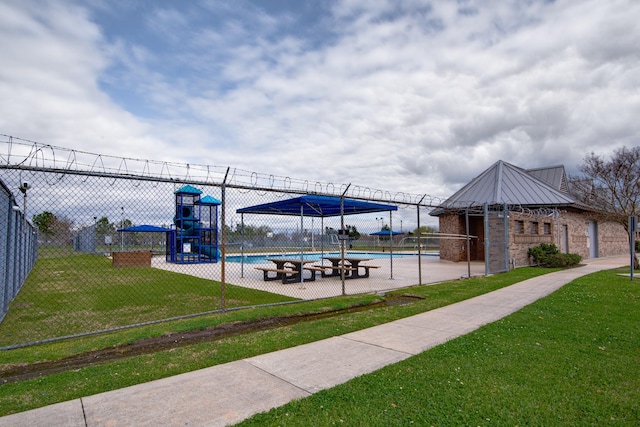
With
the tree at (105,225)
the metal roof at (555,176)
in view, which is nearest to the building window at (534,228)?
the metal roof at (555,176)

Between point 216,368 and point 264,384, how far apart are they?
0.80 m

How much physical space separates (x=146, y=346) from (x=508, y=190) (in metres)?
24.3

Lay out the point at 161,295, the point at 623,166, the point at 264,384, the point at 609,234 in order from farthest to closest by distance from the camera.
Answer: the point at 609,234
the point at 623,166
the point at 161,295
the point at 264,384

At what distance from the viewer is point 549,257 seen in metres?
18.2

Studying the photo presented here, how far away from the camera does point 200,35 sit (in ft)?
31.3

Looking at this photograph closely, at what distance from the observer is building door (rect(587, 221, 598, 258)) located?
90.9ft

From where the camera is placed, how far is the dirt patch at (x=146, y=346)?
177 inches

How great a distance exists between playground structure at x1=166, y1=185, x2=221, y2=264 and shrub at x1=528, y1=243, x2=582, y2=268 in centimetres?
1791

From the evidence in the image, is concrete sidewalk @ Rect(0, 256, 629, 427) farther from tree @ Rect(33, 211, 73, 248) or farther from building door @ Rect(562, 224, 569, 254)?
building door @ Rect(562, 224, 569, 254)

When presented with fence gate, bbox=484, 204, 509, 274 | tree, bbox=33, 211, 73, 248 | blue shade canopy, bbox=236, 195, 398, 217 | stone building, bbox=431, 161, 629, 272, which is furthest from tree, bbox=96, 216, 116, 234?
fence gate, bbox=484, 204, 509, 274

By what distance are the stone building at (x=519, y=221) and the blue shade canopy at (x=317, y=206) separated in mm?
4477

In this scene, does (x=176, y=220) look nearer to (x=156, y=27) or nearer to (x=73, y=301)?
(x=73, y=301)

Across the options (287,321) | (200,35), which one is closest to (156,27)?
(200,35)

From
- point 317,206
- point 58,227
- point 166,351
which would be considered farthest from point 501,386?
point 317,206
